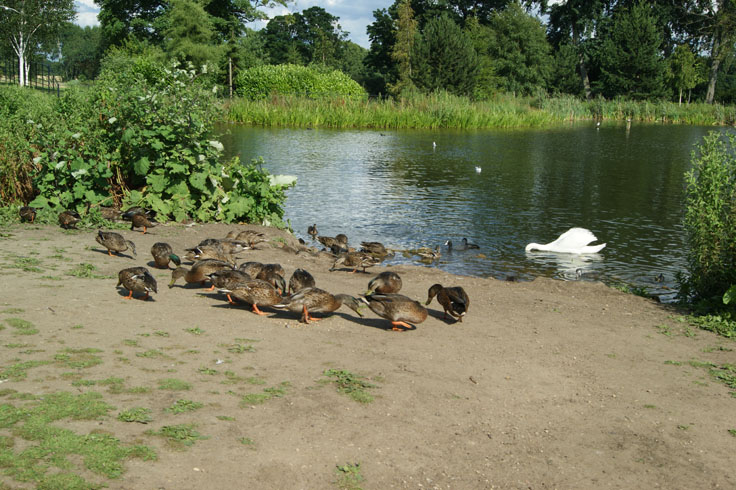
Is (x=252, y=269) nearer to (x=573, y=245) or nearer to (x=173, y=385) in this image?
(x=173, y=385)

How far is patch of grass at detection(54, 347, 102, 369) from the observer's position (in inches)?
223

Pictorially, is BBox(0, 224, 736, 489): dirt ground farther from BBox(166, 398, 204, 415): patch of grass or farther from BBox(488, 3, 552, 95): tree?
BBox(488, 3, 552, 95): tree

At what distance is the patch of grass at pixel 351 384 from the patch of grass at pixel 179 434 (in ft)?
4.75

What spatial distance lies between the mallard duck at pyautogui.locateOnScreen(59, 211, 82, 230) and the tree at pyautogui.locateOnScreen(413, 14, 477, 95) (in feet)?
206

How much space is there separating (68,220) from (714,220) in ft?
35.2

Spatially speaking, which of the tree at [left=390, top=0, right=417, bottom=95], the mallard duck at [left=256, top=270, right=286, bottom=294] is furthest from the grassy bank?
the mallard duck at [left=256, top=270, right=286, bottom=294]

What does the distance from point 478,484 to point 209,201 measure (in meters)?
10.6

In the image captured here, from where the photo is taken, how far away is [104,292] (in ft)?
26.4

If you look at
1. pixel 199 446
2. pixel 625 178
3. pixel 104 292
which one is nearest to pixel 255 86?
pixel 625 178

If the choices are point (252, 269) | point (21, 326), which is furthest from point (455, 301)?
point (21, 326)

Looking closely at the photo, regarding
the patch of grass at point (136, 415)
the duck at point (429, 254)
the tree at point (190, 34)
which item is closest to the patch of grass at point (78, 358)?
the patch of grass at point (136, 415)

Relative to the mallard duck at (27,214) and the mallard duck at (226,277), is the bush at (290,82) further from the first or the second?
the mallard duck at (226,277)

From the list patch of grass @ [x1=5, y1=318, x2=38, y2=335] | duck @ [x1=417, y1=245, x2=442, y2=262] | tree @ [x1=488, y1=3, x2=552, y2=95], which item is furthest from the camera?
tree @ [x1=488, y1=3, x2=552, y2=95]

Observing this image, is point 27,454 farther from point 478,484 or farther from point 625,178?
point 625,178
